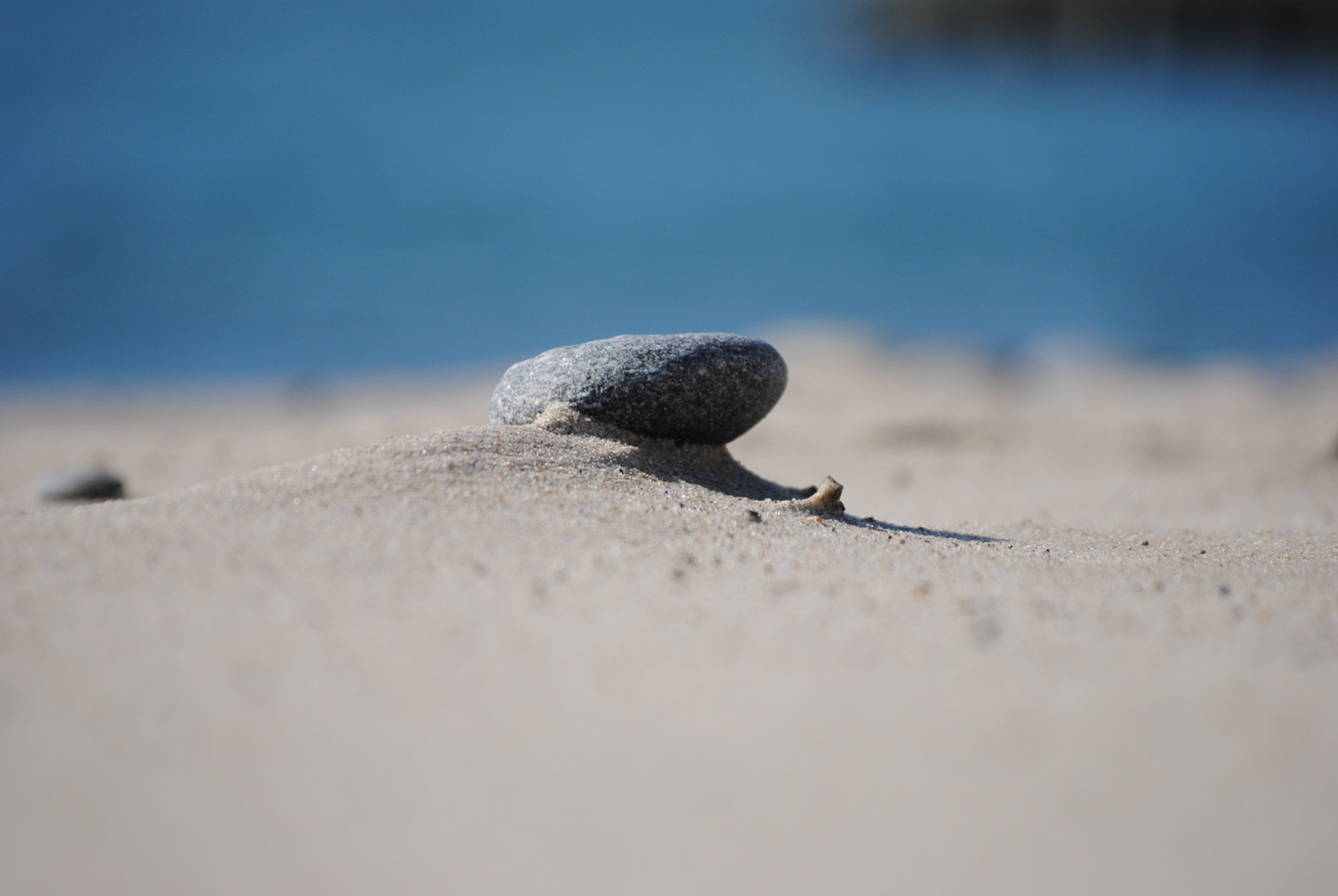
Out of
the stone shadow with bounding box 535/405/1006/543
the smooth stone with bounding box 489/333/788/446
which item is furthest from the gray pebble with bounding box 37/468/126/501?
the stone shadow with bounding box 535/405/1006/543

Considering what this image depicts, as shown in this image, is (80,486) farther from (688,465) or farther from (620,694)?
(620,694)


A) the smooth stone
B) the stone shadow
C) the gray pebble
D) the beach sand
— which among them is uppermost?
the smooth stone

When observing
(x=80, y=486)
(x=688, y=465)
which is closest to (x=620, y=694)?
(x=688, y=465)

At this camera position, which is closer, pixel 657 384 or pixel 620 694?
pixel 620 694

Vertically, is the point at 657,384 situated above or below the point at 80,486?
above

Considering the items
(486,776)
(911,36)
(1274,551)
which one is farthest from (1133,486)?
(911,36)

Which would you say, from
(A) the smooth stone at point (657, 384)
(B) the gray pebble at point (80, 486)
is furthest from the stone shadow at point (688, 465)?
(B) the gray pebble at point (80, 486)

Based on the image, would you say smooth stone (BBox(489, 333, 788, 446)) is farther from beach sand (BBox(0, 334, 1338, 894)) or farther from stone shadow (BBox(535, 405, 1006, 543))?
beach sand (BBox(0, 334, 1338, 894))
